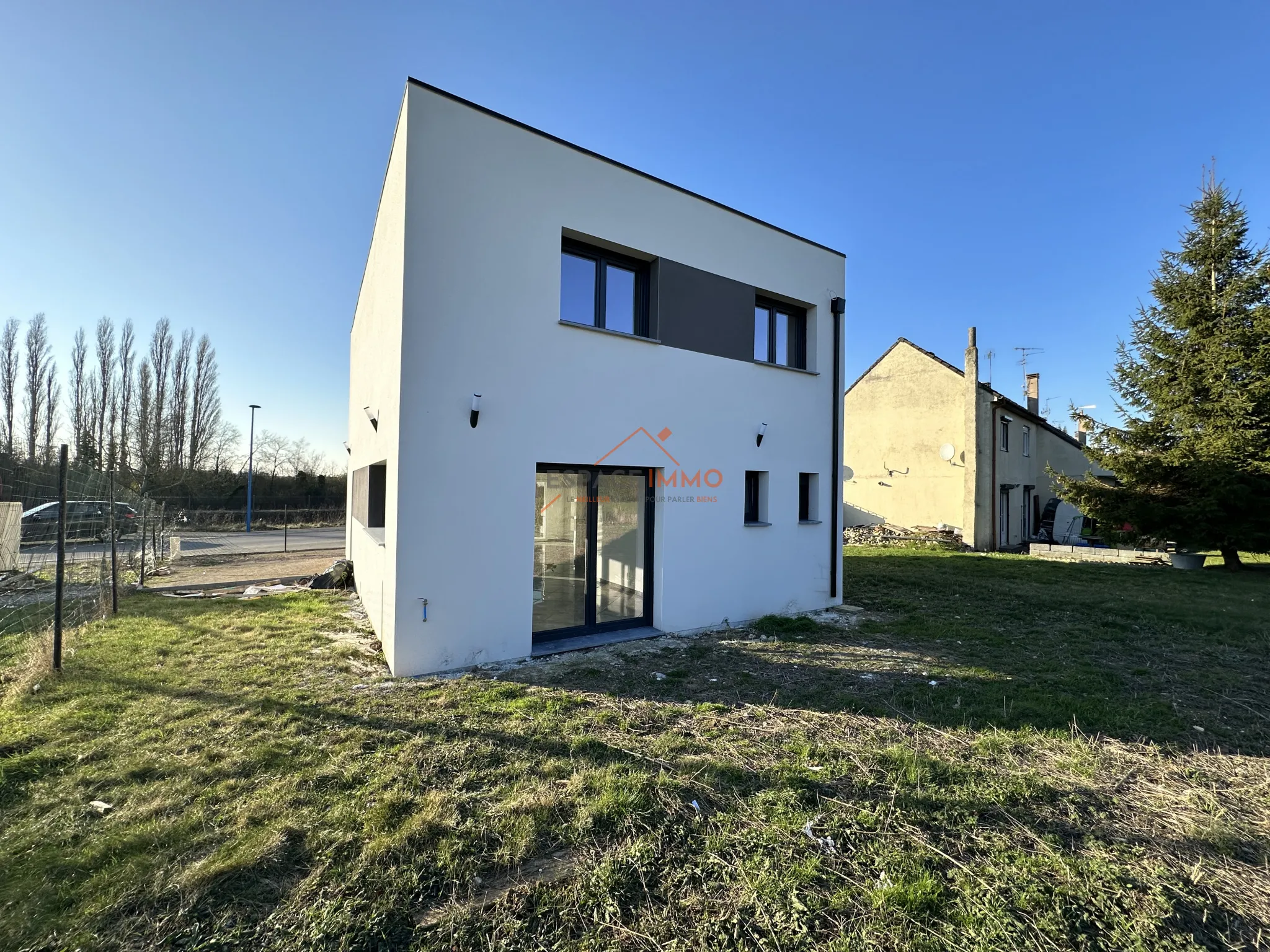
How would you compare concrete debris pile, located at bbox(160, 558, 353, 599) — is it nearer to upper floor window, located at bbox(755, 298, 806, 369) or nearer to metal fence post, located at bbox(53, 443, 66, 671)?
metal fence post, located at bbox(53, 443, 66, 671)

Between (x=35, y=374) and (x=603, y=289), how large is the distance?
3953 cm

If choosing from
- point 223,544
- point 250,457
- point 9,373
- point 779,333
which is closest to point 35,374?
point 9,373

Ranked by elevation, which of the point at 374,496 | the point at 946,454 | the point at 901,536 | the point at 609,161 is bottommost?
the point at 901,536

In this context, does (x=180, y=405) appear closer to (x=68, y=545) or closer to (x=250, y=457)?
(x=250, y=457)

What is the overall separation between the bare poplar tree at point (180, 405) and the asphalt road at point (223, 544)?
8830mm

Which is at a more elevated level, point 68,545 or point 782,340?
point 782,340

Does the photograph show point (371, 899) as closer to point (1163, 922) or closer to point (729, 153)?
point (1163, 922)

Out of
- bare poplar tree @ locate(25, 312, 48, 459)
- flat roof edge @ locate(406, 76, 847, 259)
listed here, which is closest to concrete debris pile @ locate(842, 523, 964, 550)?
flat roof edge @ locate(406, 76, 847, 259)

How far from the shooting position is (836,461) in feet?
28.6

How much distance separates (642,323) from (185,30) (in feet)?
20.7

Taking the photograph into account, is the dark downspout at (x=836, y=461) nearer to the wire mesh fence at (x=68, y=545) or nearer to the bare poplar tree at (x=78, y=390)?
the wire mesh fence at (x=68, y=545)

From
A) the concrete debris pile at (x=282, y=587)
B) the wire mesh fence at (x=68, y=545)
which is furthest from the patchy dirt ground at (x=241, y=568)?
the concrete debris pile at (x=282, y=587)

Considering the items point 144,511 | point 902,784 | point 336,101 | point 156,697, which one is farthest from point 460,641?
point 144,511

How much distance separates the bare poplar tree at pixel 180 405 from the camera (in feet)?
100
